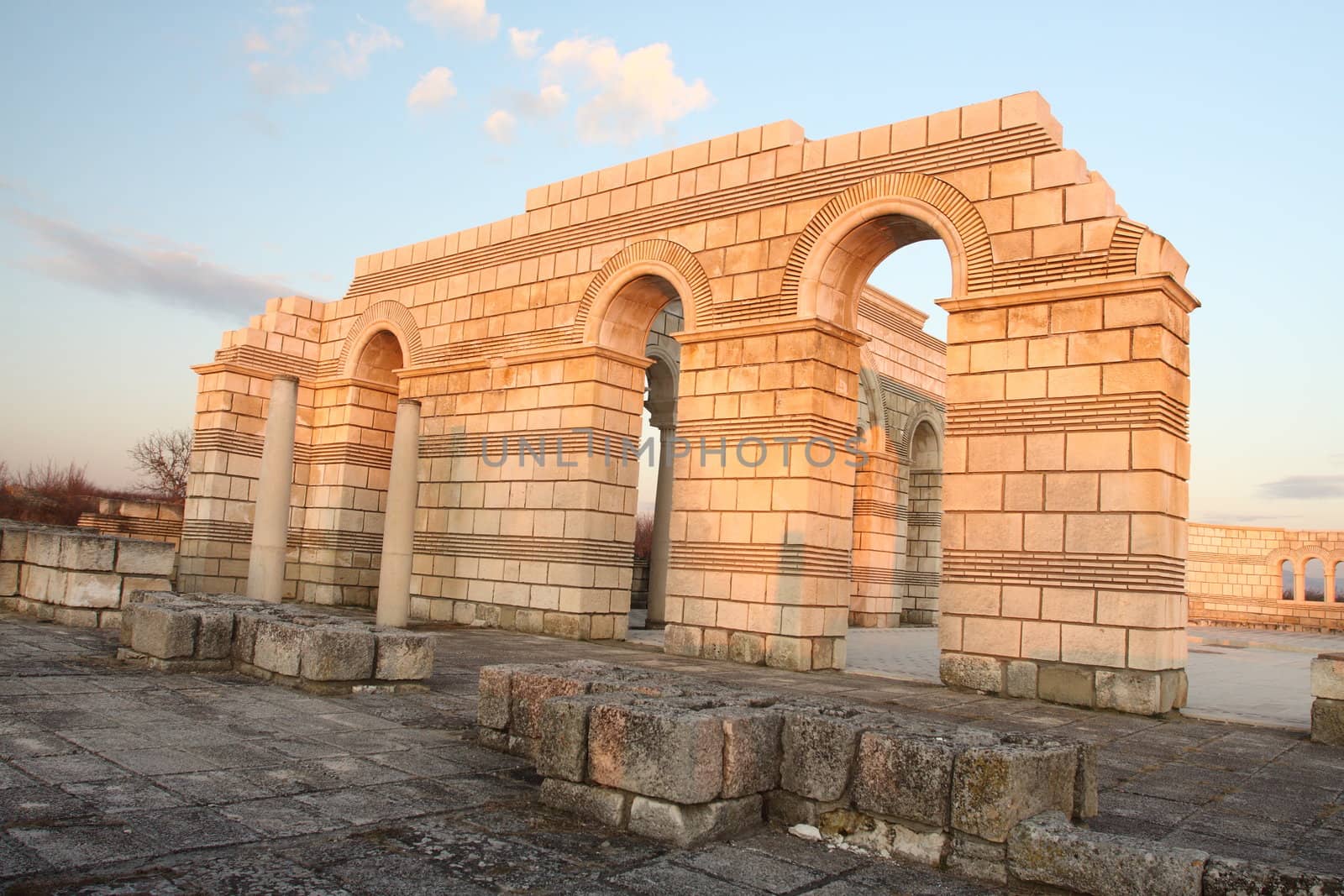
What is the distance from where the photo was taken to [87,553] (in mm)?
9719

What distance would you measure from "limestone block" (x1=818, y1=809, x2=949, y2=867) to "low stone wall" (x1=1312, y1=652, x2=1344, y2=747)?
14.7 feet

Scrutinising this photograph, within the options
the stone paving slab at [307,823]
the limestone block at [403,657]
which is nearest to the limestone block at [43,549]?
the stone paving slab at [307,823]

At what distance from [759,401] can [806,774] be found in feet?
21.5

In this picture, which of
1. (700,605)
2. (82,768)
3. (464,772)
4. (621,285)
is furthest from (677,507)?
(82,768)

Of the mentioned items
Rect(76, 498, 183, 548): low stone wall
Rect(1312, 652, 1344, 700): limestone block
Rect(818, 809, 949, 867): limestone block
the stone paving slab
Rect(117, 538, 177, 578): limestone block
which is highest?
Rect(76, 498, 183, 548): low stone wall

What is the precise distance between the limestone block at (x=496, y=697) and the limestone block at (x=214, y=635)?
3.07 meters

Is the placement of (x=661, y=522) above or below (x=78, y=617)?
above

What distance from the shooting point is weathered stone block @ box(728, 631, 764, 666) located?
9.91m

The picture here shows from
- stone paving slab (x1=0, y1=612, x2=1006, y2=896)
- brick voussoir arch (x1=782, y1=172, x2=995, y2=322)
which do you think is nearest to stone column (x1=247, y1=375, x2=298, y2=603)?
stone paving slab (x1=0, y1=612, x2=1006, y2=896)

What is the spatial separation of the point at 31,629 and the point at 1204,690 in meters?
11.5

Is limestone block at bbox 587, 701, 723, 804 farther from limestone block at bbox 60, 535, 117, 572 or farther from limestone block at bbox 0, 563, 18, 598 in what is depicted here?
limestone block at bbox 0, 563, 18, 598

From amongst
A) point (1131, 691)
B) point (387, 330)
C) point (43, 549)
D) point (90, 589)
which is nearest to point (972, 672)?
point (1131, 691)

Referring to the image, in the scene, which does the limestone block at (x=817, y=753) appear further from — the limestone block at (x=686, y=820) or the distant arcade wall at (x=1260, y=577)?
the distant arcade wall at (x=1260, y=577)

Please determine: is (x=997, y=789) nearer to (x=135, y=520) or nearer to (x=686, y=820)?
(x=686, y=820)
